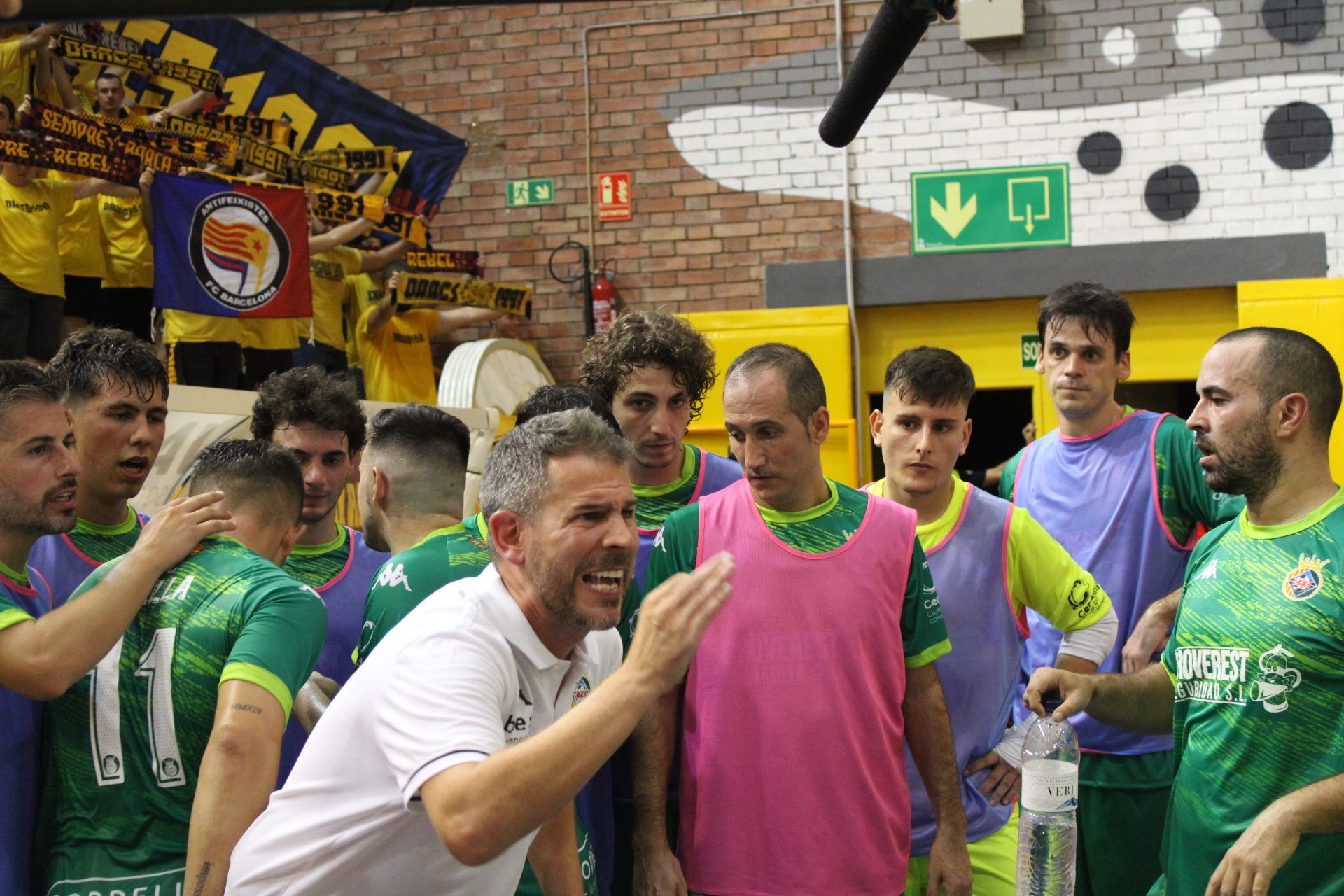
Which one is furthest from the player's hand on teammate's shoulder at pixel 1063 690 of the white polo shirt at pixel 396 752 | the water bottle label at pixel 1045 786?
the white polo shirt at pixel 396 752

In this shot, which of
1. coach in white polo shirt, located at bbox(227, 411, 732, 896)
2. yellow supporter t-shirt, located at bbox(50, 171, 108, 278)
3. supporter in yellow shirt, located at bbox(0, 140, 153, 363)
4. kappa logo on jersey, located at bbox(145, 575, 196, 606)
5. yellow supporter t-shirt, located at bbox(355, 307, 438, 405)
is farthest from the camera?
yellow supporter t-shirt, located at bbox(355, 307, 438, 405)

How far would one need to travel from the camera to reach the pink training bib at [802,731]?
2793 mm

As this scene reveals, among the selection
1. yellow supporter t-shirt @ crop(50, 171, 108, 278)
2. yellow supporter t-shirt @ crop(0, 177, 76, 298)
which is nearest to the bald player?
yellow supporter t-shirt @ crop(0, 177, 76, 298)

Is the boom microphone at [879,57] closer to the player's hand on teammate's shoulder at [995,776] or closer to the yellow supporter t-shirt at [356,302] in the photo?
the player's hand on teammate's shoulder at [995,776]

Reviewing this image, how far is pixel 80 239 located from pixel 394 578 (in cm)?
661

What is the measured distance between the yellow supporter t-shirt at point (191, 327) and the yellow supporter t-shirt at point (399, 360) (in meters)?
1.60

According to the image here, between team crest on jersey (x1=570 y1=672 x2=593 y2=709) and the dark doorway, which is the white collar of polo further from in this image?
the dark doorway

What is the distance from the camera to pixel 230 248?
26.3 feet

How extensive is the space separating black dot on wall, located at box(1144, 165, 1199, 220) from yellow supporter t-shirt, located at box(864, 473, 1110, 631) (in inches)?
312

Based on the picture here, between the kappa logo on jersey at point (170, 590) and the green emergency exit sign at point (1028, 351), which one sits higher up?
the green emergency exit sign at point (1028, 351)

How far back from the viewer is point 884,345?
1069 cm

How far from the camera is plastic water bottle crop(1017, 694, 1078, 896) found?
303 centimetres

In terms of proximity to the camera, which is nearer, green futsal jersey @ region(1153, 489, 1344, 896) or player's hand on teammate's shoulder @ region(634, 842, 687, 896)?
green futsal jersey @ region(1153, 489, 1344, 896)

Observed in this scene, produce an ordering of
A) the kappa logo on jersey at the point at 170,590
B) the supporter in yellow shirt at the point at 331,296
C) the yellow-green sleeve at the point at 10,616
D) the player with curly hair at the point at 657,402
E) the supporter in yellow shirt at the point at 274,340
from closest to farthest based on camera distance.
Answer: the yellow-green sleeve at the point at 10,616 < the kappa logo on jersey at the point at 170,590 < the player with curly hair at the point at 657,402 < the supporter in yellow shirt at the point at 274,340 < the supporter in yellow shirt at the point at 331,296
